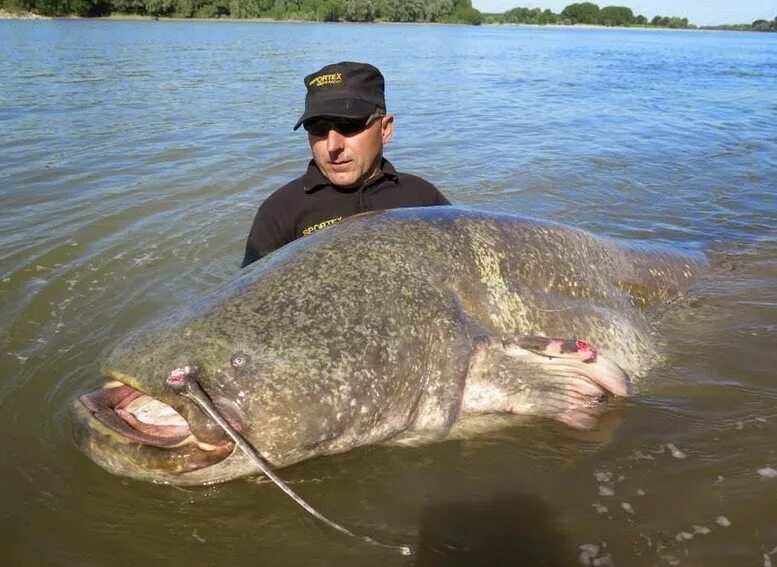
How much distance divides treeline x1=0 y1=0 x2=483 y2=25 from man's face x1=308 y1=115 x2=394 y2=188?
72241 mm

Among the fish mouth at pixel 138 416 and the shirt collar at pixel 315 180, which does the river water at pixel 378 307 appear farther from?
the shirt collar at pixel 315 180

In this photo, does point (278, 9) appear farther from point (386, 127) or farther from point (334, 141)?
point (334, 141)

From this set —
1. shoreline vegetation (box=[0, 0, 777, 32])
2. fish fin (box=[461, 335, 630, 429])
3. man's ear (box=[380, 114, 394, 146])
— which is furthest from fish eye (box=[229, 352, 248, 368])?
shoreline vegetation (box=[0, 0, 777, 32])

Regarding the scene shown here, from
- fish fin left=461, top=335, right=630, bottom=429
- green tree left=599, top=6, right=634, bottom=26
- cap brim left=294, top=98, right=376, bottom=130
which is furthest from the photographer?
green tree left=599, top=6, right=634, bottom=26

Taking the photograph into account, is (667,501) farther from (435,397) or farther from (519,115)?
(519,115)

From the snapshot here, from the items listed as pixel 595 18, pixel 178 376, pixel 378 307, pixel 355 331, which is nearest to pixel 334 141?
pixel 378 307

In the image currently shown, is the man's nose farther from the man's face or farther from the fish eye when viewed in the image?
the fish eye

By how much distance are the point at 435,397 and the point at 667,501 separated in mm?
1070

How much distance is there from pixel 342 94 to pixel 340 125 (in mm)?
173

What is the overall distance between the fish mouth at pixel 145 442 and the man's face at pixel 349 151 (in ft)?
5.61

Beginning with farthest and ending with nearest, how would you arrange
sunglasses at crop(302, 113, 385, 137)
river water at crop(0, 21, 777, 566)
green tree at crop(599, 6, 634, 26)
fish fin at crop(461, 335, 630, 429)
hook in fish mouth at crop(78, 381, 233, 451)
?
green tree at crop(599, 6, 634, 26)
sunglasses at crop(302, 113, 385, 137)
fish fin at crop(461, 335, 630, 429)
river water at crop(0, 21, 777, 566)
hook in fish mouth at crop(78, 381, 233, 451)

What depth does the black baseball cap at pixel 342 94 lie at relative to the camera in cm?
325

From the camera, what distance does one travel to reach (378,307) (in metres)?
2.55

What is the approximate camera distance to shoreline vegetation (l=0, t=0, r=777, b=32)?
6422 cm
